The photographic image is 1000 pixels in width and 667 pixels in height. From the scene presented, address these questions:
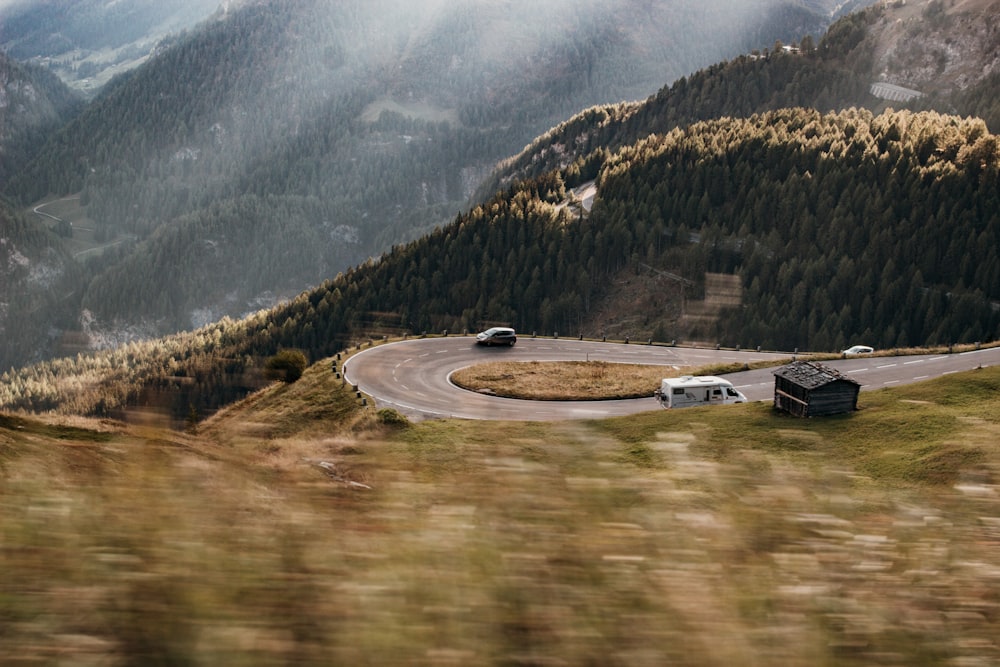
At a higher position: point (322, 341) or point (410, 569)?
point (410, 569)

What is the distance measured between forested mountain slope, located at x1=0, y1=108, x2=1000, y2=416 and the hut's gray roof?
63.8 metres

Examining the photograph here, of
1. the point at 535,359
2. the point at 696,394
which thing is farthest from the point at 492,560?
the point at 535,359

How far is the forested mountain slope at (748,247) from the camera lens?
102250 millimetres

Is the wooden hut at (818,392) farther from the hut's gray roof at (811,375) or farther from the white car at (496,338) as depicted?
the white car at (496,338)

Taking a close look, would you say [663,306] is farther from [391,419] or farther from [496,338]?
[391,419]

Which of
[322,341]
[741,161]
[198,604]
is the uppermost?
[741,161]

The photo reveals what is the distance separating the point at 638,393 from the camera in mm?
49125

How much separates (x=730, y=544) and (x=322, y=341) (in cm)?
14599

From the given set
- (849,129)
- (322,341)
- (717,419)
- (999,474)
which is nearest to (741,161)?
(849,129)

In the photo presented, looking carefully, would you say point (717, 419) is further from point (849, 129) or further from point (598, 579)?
point (849, 129)

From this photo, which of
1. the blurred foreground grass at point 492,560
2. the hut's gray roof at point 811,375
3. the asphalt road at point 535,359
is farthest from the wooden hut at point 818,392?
the blurred foreground grass at point 492,560

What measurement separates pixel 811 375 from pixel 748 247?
82769 mm

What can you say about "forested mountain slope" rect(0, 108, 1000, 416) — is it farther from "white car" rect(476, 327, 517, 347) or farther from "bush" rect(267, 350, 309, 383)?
"bush" rect(267, 350, 309, 383)

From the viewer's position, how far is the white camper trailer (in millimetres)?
45156
